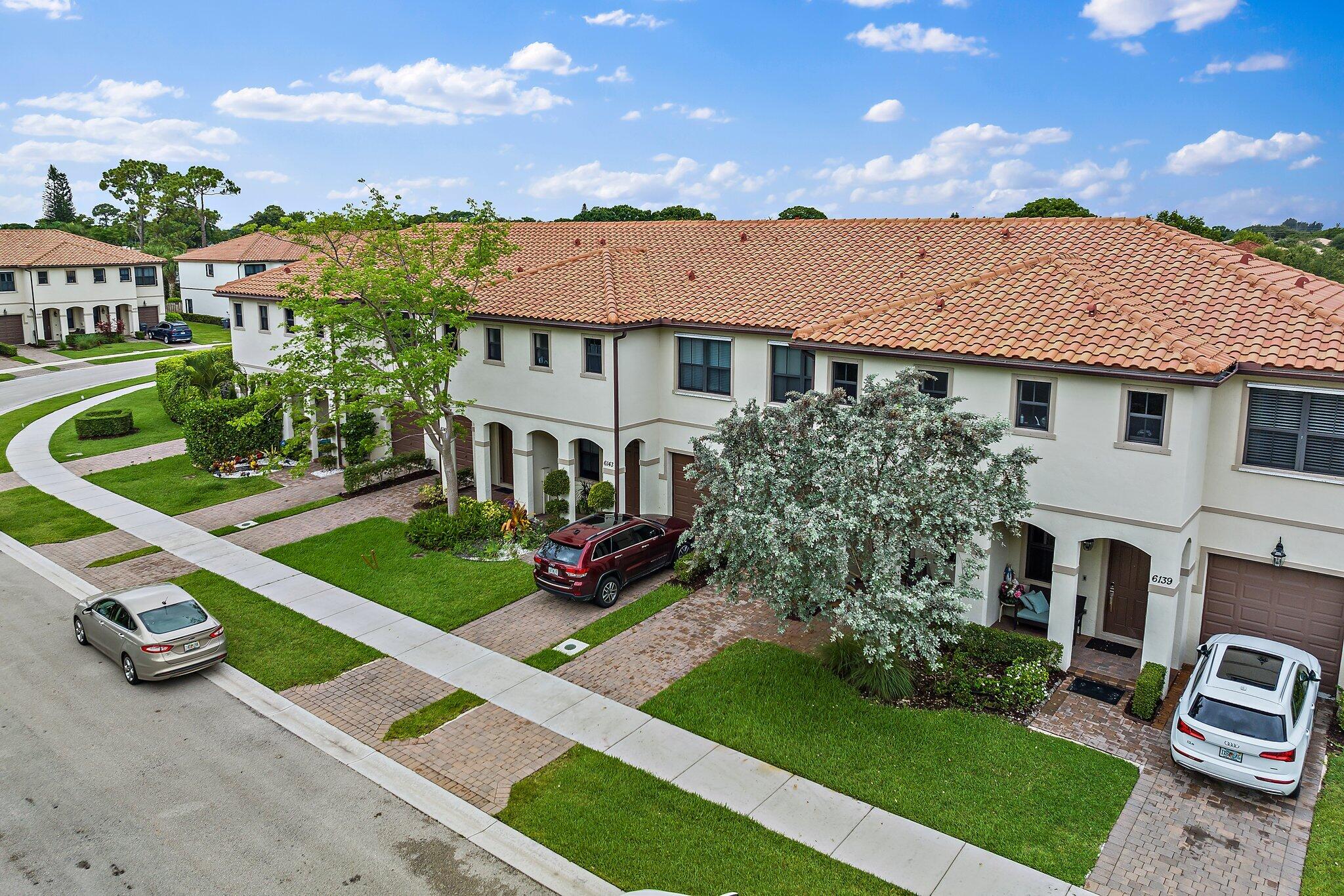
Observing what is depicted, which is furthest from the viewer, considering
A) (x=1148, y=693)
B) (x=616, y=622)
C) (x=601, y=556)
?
(x=601, y=556)

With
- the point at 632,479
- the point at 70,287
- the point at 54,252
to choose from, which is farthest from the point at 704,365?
the point at 54,252

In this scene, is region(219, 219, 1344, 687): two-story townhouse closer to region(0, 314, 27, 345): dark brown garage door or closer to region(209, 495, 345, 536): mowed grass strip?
region(209, 495, 345, 536): mowed grass strip

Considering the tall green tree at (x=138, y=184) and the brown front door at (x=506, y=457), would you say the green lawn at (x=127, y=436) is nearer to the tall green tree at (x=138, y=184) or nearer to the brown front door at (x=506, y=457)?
the brown front door at (x=506, y=457)

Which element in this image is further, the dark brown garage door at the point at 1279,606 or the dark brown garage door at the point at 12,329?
the dark brown garage door at the point at 12,329

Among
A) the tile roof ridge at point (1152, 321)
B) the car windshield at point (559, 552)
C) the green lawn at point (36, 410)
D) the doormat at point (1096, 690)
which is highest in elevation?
the tile roof ridge at point (1152, 321)

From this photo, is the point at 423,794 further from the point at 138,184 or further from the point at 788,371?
the point at 138,184

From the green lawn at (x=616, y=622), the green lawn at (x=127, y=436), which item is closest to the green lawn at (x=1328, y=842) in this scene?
the green lawn at (x=616, y=622)
